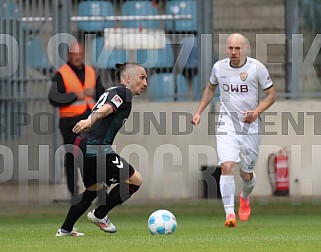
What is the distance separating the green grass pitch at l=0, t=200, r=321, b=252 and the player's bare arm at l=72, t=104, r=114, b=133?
104cm

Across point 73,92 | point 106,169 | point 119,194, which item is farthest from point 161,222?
point 73,92

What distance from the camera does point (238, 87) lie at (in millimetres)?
12500

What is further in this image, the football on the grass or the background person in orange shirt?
the background person in orange shirt

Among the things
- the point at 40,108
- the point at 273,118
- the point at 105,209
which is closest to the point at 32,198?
the point at 40,108

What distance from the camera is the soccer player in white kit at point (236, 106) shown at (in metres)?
12.3

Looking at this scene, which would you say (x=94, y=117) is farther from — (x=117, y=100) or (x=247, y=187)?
(x=247, y=187)

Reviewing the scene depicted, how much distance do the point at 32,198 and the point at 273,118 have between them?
13.2 ft

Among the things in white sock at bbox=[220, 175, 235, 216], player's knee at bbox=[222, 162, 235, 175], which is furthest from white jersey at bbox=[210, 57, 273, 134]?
white sock at bbox=[220, 175, 235, 216]

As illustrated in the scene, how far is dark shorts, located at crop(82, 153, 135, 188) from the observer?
10.3 m

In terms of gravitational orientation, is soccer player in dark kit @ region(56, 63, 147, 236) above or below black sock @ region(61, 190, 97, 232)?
above

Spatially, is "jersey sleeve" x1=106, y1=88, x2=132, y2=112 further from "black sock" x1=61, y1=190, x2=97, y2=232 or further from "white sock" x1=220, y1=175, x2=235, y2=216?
"white sock" x1=220, y1=175, x2=235, y2=216

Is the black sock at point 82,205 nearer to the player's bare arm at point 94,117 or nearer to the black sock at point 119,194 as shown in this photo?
the black sock at point 119,194

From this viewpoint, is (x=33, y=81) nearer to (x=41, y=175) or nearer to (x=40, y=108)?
(x=40, y=108)

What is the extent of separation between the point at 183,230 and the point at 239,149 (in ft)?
4.63
